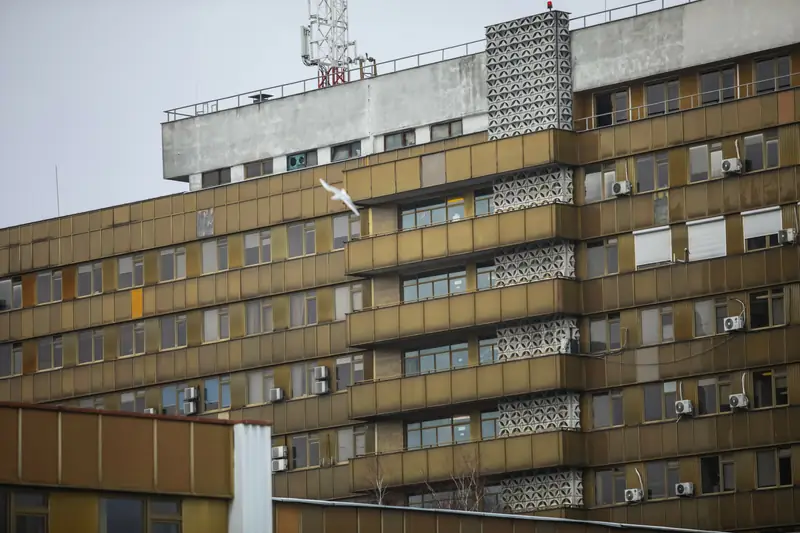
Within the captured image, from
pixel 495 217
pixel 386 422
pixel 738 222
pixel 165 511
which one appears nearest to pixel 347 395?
pixel 386 422

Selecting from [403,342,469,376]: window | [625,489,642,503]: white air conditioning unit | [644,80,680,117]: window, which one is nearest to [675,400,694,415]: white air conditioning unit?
[625,489,642,503]: white air conditioning unit

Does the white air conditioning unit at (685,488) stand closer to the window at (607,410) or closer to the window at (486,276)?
the window at (607,410)

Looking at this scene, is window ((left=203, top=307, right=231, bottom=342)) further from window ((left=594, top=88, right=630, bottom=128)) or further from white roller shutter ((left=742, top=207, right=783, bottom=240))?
white roller shutter ((left=742, top=207, right=783, bottom=240))

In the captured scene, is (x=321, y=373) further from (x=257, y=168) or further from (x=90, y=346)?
(x=90, y=346)

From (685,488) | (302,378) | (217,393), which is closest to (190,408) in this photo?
(217,393)

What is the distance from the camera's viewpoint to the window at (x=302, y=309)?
92.7 meters

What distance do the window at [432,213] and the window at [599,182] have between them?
545cm

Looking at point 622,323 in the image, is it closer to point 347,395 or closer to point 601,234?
point 601,234

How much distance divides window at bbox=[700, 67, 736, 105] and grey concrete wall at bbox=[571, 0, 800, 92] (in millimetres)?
770

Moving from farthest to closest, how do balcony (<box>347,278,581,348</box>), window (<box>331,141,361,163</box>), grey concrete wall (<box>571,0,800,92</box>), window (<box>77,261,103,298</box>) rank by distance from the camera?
window (<box>77,261,103,298</box>) → window (<box>331,141,361,163</box>) → balcony (<box>347,278,581,348</box>) → grey concrete wall (<box>571,0,800,92</box>)

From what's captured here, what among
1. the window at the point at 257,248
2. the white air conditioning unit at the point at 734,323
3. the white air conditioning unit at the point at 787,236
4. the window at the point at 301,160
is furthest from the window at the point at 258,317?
the white air conditioning unit at the point at 787,236

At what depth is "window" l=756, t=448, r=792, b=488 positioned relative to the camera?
255 ft

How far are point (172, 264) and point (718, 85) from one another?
2713cm

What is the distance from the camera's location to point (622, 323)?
82812 mm
